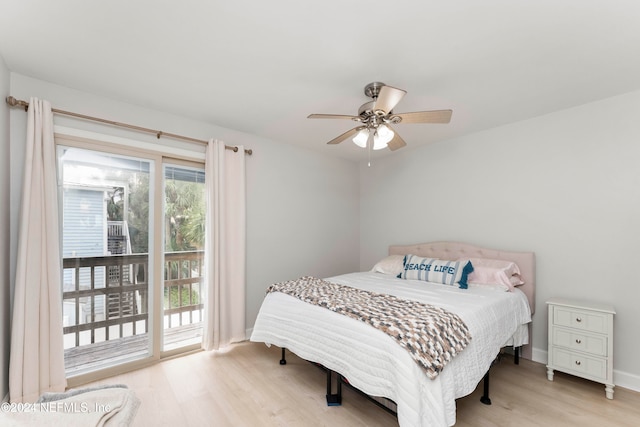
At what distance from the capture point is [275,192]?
3.75 meters

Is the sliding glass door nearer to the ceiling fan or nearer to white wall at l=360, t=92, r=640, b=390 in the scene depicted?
the ceiling fan

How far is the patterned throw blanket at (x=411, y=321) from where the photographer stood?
160 centimetres

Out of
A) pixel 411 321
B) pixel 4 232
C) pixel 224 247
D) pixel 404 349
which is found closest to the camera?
pixel 404 349

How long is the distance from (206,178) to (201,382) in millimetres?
1948

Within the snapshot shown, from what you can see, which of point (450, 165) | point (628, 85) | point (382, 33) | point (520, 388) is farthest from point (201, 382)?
point (628, 85)

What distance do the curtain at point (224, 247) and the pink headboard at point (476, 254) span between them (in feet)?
7.23

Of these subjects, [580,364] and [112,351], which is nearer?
[580,364]

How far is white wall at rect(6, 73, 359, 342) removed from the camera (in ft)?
7.74

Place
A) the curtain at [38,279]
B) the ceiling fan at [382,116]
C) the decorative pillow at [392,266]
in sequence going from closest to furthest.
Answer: the ceiling fan at [382,116], the curtain at [38,279], the decorative pillow at [392,266]

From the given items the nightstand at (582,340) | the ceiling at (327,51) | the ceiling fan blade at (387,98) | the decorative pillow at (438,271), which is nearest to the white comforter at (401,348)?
the decorative pillow at (438,271)

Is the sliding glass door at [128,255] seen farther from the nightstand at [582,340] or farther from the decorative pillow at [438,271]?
the nightstand at [582,340]

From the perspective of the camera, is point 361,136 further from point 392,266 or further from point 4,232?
point 4,232

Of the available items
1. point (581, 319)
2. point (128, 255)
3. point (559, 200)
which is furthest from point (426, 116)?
point (128, 255)

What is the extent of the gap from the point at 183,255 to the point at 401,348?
8.16ft
